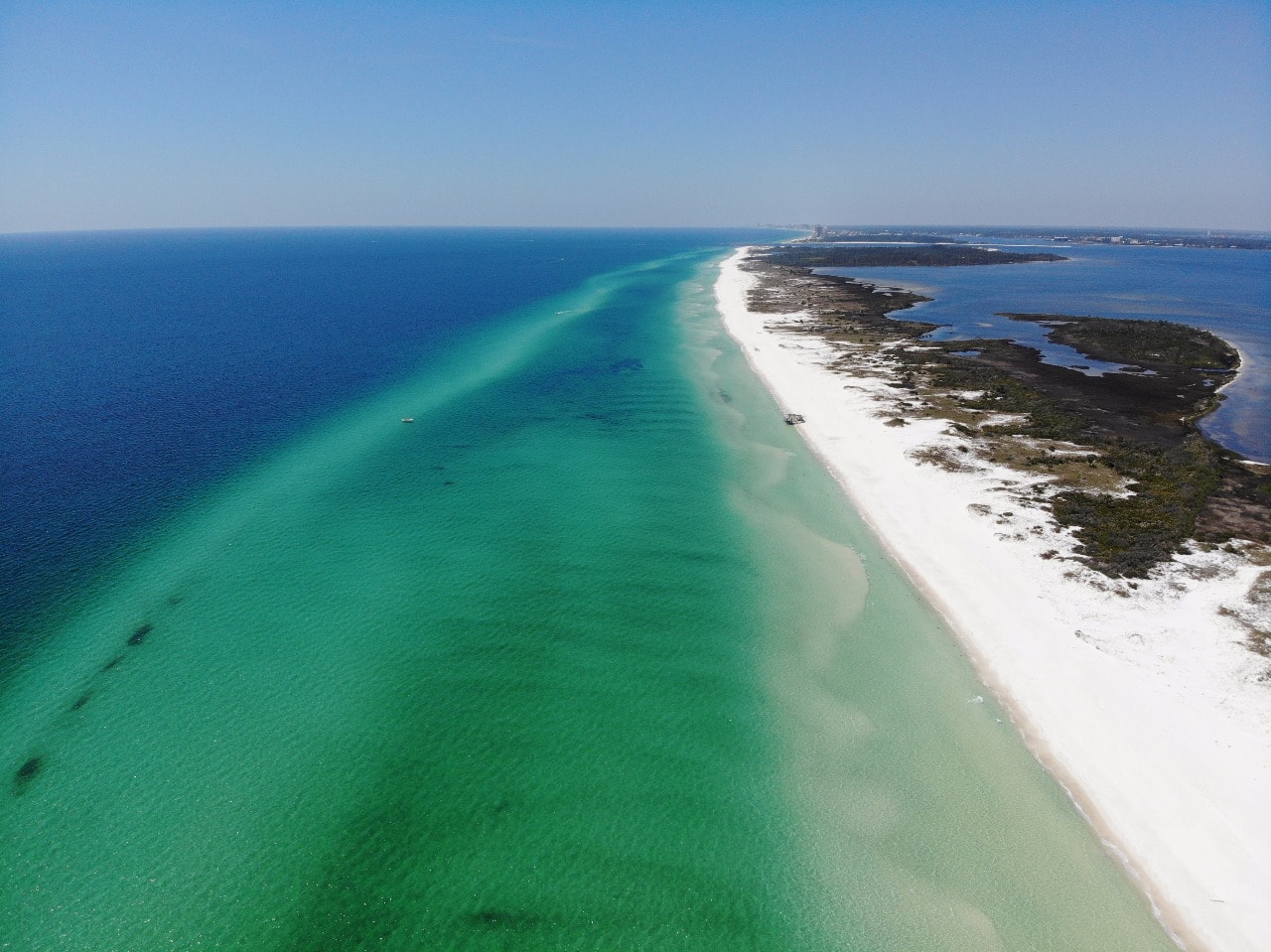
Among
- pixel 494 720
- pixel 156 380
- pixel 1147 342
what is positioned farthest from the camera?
pixel 1147 342

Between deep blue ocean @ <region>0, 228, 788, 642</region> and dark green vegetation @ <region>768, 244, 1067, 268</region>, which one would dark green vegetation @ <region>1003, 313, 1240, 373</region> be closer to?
deep blue ocean @ <region>0, 228, 788, 642</region>

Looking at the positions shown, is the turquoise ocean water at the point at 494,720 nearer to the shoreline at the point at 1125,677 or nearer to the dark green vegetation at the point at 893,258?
the shoreline at the point at 1125,677

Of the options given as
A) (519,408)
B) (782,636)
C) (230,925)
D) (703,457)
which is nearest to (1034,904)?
(782,636)

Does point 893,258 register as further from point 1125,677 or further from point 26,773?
point 26,773

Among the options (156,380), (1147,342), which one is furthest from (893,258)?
(156,380)

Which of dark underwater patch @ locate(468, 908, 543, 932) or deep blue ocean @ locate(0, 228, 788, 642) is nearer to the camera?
dark underwater patch @ locate(468, 908, 543, 932)

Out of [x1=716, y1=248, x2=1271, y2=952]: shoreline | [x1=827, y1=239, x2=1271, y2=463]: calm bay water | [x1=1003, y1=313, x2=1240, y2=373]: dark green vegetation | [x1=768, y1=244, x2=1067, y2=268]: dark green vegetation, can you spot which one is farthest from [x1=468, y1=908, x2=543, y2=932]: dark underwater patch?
[x1=768, y1=244, x2=1067, y2=268]: dark green vegetation

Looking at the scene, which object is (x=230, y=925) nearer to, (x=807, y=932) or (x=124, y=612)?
(x=807, y=932)
